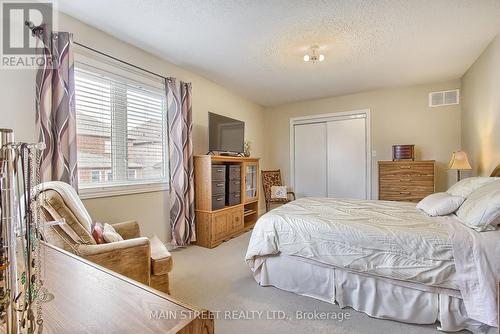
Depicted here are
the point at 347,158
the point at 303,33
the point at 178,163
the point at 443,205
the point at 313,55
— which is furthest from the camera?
the point at 347,158

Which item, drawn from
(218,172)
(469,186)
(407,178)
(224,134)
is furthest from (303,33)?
(407,178)

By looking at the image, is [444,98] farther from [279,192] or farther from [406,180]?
[279,192]

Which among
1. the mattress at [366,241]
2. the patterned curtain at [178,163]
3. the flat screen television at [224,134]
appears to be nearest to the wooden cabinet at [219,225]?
the patterned curtain at [178,163]

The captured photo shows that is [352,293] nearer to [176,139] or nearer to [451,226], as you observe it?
[451,226]

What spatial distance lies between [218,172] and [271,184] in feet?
6.51

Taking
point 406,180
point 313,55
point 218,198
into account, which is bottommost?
point 218,198

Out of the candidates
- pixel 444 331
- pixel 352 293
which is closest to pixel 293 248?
pixel 352 293

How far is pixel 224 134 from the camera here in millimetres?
3896

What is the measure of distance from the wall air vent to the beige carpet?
386 cm

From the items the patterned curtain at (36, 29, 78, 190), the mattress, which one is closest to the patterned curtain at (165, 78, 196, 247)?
the patterned curtain at (36, 29, 78, 190)

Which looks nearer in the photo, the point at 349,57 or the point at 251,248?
the point at 251,248

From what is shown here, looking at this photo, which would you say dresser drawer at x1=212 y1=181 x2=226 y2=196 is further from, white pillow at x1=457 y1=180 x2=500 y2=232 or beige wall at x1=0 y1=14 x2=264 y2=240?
white pillow at x1=457 y1=180 x2=500 y2=232

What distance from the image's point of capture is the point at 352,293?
6.34ft

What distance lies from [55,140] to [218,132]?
210cm
